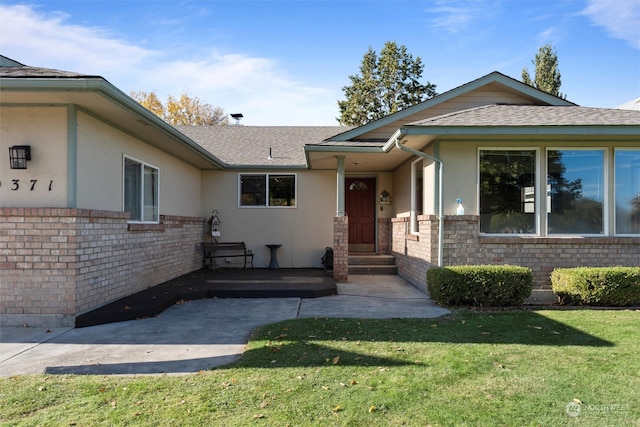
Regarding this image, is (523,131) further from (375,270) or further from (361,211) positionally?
(361,211)

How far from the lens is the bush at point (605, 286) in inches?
273

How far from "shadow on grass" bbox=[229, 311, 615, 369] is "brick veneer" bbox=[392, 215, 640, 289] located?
1.64 metres

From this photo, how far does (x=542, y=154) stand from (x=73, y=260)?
312 inches

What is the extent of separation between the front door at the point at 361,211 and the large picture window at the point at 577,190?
211 inches

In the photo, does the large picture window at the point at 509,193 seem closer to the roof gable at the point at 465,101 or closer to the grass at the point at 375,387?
the roof gable at the point at 465,101

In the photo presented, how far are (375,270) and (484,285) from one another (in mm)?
4439

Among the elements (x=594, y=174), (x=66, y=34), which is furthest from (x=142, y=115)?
(x=594, y=174)

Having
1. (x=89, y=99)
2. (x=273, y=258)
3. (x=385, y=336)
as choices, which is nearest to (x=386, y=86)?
(x=273, y=258)

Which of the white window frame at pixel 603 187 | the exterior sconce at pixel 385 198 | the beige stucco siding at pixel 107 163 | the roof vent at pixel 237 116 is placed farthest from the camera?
the roof vent at pixel 237 116

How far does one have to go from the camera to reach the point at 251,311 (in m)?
6.77

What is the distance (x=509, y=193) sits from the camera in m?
7.93

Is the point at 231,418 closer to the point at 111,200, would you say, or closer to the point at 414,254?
the point at 111,200

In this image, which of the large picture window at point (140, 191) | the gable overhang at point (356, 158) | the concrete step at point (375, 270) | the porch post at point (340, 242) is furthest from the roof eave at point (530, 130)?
the large picture window at point (140, 191)

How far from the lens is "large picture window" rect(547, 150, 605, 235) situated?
7910 mm
